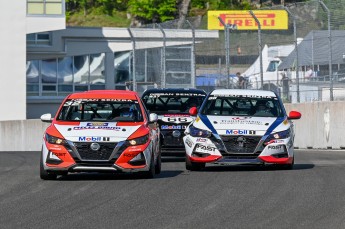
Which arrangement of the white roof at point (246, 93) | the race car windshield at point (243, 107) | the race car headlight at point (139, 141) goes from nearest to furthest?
the race car headlight at point (139, 141) → the race car windshield at point (243, 107) → the white roof at point (246, 93)

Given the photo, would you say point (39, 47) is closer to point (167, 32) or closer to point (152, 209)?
point (167, 32)

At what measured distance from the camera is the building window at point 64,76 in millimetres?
70125

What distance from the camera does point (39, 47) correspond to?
189 ft

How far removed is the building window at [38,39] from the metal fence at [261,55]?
46.6ft

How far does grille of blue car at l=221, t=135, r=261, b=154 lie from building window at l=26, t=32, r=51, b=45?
3753cm

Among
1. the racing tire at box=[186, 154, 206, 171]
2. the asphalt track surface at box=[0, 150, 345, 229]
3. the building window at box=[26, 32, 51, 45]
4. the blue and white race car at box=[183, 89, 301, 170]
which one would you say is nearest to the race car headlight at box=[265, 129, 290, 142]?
the blue and white race car at box=[183, 89, 301, 170]

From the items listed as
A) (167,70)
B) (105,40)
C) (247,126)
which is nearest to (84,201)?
(247,126)

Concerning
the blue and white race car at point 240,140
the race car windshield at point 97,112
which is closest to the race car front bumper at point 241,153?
the blue and white race car at point 240,140

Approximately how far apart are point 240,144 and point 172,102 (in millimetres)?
5645

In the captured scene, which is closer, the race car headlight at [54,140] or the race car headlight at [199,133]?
the race car headlight at [54,140]

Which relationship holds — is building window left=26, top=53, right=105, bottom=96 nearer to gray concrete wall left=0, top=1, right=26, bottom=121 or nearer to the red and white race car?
gray concrete wall left=0, top=1, right=26, bottom=121

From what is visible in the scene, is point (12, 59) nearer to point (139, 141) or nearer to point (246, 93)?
point (246, 93)

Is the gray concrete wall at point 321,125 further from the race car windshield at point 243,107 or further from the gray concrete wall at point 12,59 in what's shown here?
the gray concrete wall at point 12,59

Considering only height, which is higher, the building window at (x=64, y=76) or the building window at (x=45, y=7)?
the building window at (x=45, y=7)
